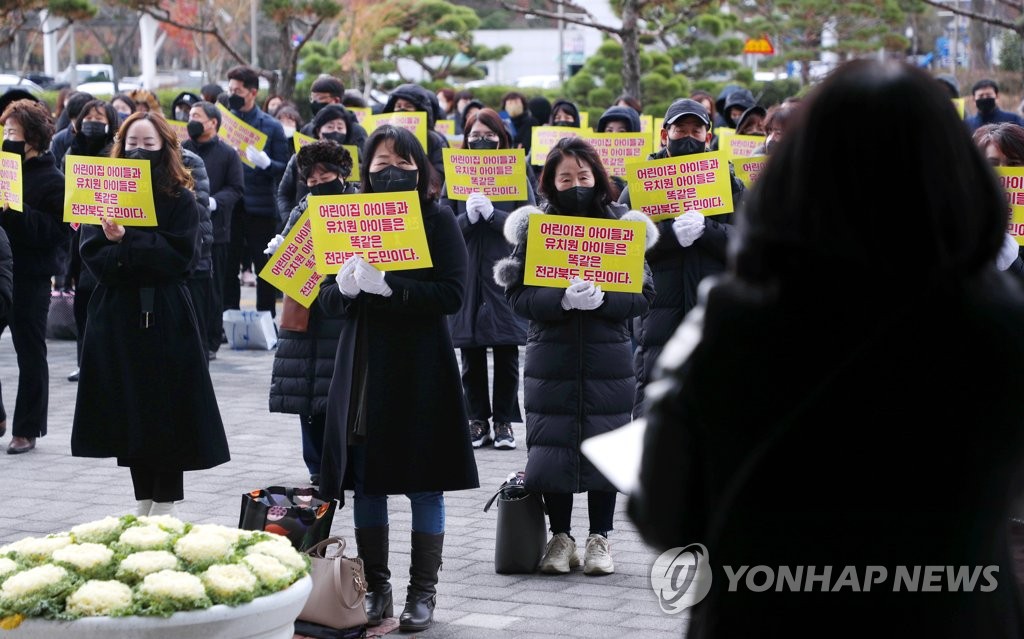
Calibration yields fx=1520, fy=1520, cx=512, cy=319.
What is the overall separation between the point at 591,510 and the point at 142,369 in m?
1.97

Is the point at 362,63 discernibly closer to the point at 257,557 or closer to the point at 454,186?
the point at 454,186

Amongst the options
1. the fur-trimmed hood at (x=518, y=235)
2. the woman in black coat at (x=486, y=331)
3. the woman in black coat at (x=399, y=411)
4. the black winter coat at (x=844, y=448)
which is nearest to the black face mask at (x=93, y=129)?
the woman in black coat at (x=486, y=331)

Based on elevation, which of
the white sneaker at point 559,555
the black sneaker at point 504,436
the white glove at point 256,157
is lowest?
the black sneaker at point 504,436

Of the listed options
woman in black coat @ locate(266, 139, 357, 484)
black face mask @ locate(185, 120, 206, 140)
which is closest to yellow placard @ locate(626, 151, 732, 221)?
woman in black coat @ locate(266, 139, 357, 484)

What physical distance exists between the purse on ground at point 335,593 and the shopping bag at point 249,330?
26.3 feet

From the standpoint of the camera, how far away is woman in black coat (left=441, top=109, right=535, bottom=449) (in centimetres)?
920

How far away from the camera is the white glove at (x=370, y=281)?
5.37m

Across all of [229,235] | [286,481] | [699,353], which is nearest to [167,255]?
[286,481]

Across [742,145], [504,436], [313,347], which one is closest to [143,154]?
[313,347]

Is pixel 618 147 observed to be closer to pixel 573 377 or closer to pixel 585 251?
pixel 585 251

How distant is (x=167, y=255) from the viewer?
635 centimetres

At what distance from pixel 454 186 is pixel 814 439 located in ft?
26.0

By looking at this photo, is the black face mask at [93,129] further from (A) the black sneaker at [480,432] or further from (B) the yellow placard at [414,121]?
(A) the black sneaker at [480,432]

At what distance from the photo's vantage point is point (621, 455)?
2252 mm
